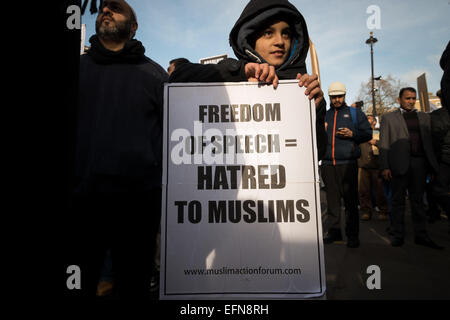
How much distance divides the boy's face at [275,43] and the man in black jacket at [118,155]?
672 millimetres

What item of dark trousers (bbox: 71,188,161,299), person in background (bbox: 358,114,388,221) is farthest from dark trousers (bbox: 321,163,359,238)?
dark trousers (bbox: 71,188,161,299)

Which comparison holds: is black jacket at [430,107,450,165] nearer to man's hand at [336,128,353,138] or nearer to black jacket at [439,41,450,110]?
man's hand at [336,128,353,138]

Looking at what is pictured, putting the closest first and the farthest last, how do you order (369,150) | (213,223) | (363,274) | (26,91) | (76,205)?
1. (26,91)
2. (213,223)
3. (76,205)
4. (363,274)
5. (369,150)

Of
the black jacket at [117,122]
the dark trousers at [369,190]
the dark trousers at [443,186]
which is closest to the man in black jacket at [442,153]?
the dark trousers at [443,186]

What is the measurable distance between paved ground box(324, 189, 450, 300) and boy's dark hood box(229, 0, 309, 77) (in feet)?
6.24

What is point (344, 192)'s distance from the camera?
12.1ft

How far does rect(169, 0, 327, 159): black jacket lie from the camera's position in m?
1.36

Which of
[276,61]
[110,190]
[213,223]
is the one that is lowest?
[213,223]

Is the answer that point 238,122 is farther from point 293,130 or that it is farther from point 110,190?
point 110,190

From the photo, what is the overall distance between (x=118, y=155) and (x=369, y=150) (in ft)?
19.4

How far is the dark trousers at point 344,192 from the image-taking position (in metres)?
3.62

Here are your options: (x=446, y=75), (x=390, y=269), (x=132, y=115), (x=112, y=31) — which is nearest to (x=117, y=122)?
(x=132, y=115)
